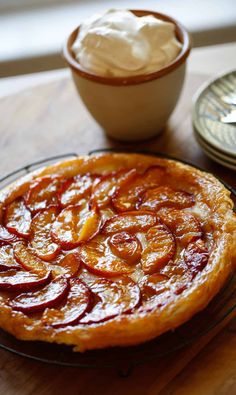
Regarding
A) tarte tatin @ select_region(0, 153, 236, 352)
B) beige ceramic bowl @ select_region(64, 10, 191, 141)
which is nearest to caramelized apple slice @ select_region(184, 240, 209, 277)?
tarte tatin @ select_region(0, 153, 236, 352)

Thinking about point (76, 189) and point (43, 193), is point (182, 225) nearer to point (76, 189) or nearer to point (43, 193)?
point (76, 189)

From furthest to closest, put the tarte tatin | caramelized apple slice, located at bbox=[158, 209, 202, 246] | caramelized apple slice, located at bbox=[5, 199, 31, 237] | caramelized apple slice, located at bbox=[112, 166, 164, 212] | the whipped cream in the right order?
1. the whipped cream
2. caramelized apple slice, located at bbox=[112, 166, 164, 212]
3. caramelized apple slice, located at bbox=[5, 199, 31, 237]
4. caramelized apple slice, located at bbox=[158, 209, 202, 246]
5. the tarte tatin

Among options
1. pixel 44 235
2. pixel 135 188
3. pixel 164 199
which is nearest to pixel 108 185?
pixel 135 188

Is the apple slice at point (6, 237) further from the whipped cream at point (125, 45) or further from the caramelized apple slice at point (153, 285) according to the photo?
the whipped cream at point (125, 45)

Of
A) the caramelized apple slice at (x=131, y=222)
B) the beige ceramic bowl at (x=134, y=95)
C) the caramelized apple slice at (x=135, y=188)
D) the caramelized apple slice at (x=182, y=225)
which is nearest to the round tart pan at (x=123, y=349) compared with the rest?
the caramelized apple slice at (x=182, y=225)

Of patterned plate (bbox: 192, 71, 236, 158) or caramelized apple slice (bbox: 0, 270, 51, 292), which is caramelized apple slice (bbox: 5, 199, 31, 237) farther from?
patterned plate (bbox: 192, 71, 236, 158)

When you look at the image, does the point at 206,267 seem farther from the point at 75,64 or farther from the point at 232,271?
the point at 75,64

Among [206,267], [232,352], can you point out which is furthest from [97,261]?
[232,352]
